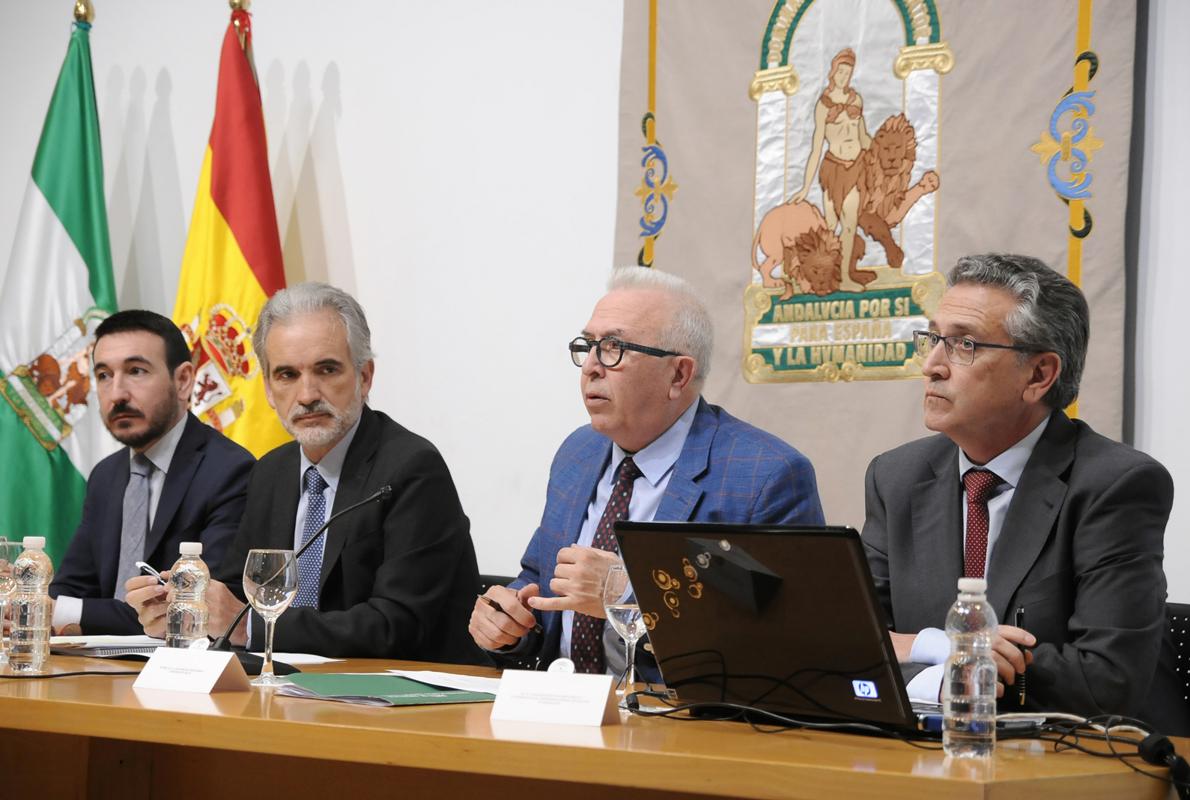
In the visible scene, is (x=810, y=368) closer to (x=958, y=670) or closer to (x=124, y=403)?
(x=124, y=403)

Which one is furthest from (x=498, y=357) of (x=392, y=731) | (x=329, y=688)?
(x=392, y=731)

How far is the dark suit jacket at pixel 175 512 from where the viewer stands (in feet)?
11.3

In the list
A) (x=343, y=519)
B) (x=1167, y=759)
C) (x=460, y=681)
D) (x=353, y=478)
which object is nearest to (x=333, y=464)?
(x=353, y=478)

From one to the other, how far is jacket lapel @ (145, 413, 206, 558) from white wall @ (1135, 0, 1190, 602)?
2394mm

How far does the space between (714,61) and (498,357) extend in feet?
3.85

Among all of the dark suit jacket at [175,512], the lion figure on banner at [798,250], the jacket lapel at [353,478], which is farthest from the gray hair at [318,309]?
the lion figure on banner at [798,250]

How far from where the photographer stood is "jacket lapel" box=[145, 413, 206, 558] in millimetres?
3441

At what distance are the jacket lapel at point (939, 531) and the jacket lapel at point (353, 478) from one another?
1.20m

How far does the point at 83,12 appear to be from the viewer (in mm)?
4789

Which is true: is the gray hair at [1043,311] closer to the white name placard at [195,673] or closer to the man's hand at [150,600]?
the white name placard at [195,673]

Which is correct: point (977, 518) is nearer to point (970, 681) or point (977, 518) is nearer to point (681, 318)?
point (681, 318)

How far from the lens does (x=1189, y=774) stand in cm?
140

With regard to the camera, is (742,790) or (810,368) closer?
(742,790)

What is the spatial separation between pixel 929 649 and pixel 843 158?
1907mm
